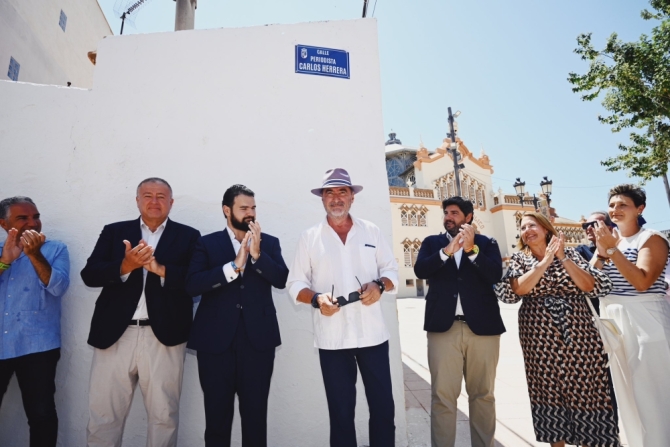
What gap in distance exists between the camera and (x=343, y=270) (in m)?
2.28

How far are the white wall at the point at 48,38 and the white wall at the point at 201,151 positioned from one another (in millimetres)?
8352

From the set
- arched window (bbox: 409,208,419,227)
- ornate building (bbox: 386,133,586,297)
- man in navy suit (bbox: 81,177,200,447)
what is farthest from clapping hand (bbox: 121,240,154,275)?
arched window (bbox: 409,208,419,227)

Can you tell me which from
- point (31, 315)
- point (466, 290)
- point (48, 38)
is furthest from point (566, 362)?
point (48, 38)

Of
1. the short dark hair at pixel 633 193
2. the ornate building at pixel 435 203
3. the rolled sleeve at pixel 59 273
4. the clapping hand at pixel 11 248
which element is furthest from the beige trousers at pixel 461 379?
the ornate building at pixel 435 203

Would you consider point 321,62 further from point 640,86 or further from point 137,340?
point 640,86

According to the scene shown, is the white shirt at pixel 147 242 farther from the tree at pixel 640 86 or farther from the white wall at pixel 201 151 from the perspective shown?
the tree at pixel 640 86

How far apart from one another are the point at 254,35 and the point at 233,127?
37.5 inches

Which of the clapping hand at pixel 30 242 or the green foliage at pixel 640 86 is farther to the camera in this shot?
the green foliage at pixel 640 86

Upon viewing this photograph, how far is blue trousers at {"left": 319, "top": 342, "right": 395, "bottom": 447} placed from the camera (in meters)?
2.08

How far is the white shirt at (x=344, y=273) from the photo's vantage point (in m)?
2.16

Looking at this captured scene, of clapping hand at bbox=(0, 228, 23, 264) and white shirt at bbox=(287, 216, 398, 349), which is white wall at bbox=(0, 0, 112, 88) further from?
white shirt at bbox=(287, 216, 398, 349)

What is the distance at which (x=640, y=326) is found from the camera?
8.02 feet

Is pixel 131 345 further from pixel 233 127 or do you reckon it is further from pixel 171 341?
pixel 233 127

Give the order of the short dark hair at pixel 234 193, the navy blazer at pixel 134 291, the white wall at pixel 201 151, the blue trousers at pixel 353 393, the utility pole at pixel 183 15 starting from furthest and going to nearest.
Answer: the utility pole at pixel 183 15 → the white wall at pixel 201 151 → the short dark hair at pixel 234 193 → the navy blazer at pixel 134 291 → the blue trousers at pixel 353 393
